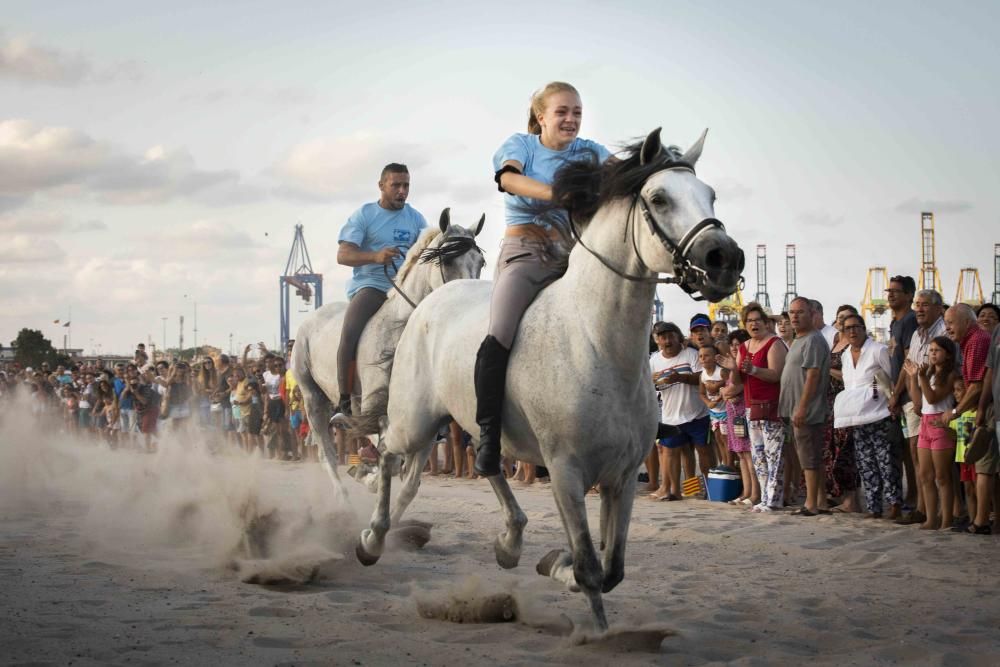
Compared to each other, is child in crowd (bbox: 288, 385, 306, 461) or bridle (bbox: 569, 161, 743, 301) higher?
bridle (bbox: 569, 161, 743, 301)

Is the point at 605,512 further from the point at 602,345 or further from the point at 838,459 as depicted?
the point at 838,459

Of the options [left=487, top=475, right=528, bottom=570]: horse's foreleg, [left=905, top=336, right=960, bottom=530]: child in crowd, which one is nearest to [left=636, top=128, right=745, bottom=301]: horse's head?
[left=487, top=475, right=528, bottom=570]: horse's foreleg

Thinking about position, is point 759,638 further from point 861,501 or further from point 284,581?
point 861,501

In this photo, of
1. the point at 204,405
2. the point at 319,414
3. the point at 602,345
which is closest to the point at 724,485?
the point at 319,414

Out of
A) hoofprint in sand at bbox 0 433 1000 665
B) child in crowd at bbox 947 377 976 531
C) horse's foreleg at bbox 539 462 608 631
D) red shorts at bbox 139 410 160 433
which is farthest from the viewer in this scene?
red shorts at bbox 139 410 160 433

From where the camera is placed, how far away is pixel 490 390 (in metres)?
5.51

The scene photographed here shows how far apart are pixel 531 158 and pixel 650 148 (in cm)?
118

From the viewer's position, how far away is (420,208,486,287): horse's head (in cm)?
853

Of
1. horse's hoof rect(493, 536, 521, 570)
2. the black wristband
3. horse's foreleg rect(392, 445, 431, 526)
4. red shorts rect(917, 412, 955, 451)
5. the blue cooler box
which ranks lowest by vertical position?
horse's hoof rect(493, 536, 521, 570)

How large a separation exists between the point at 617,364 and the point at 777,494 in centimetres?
633

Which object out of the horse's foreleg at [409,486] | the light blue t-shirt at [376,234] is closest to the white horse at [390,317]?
the light blue t-shirt at [376,234]

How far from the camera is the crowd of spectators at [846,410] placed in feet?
29.9

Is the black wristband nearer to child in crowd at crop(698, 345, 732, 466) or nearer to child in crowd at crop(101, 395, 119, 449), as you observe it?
child in crowd at crop(698, 345, 732, 466)

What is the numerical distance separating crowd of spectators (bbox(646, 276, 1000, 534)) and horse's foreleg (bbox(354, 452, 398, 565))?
112 inches
